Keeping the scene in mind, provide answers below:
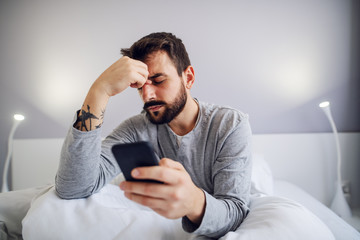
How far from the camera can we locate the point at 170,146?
2.94ft

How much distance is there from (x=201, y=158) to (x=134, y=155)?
0.45 metres

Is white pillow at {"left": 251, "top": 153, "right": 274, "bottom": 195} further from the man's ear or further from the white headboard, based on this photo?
the man's ear

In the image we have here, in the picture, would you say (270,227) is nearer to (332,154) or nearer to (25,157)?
(332,154)

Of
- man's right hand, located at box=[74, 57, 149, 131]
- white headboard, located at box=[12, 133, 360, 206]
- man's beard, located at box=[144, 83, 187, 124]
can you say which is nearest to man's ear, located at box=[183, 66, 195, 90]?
man's beard, located at box=[144, 83, 187, 124]

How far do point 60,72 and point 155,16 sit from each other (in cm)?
76

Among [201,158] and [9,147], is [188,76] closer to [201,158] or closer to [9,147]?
[201,158]

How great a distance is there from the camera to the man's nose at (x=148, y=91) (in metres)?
0.83

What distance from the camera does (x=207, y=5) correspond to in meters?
1.46

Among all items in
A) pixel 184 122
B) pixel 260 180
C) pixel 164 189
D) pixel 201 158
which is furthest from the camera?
pixel 260 180

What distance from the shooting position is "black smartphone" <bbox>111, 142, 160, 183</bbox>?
394mm

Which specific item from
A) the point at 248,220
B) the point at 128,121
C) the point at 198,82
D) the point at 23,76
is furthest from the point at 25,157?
the point at 248,220

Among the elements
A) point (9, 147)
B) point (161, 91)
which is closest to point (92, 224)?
point (161, 91)

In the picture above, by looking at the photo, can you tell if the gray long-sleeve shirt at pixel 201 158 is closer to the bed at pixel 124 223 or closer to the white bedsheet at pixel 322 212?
the bed at pixel 124 223

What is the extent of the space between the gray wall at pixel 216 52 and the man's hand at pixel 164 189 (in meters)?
1.15
